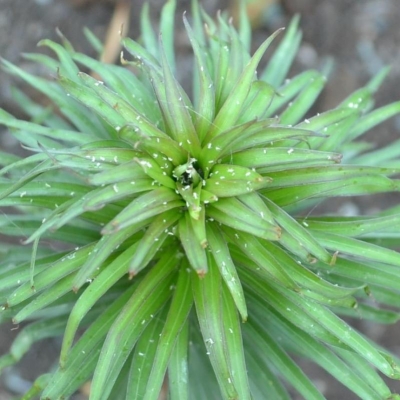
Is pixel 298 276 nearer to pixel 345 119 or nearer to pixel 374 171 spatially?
pixel 374 171

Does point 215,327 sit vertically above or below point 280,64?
below

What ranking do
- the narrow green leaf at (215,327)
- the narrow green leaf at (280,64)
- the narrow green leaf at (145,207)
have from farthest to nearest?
the narrow green leaf at (280,64) < the narrow green leaf at (215,327) < the narrow green leaf at (145,207)

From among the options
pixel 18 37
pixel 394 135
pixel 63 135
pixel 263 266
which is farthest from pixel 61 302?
pixel 394 135

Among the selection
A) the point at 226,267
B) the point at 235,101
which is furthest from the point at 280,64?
the point at 226,267

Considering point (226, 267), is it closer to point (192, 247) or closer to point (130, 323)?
point (192, 247)

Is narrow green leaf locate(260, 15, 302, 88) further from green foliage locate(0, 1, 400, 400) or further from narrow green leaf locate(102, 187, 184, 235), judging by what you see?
narrow green leaf locate(102, 187, 184, 235)

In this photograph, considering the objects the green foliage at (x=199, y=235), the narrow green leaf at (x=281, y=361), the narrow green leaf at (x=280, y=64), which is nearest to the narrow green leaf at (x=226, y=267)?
the green foliage at (x=199, y=235)

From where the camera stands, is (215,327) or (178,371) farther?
(178,371)

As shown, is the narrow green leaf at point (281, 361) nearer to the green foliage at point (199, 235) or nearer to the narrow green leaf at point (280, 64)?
the green foliage at point (199, 235)

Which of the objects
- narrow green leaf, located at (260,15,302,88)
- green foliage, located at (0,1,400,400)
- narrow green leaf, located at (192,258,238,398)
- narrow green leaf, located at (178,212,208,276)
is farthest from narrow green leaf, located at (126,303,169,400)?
narrow green leaf, located at (260,15,302,88)
